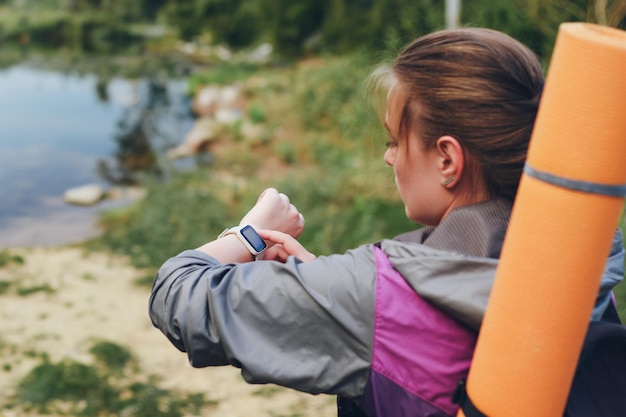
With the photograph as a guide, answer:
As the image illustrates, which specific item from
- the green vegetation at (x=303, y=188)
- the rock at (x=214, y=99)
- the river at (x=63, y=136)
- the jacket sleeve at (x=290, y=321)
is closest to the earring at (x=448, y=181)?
the jacket sleeve at (x=290, y=321)

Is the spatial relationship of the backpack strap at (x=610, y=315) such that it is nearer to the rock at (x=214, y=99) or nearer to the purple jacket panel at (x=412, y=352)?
the purple jacket panel at (x=412, y=352)

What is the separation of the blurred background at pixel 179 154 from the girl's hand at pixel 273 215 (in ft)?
0.85

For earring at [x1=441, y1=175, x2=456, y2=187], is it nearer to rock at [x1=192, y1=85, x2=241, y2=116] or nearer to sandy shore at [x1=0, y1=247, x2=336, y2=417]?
sandy shore at [x1=0, y1=247, x2=336, y2=417]

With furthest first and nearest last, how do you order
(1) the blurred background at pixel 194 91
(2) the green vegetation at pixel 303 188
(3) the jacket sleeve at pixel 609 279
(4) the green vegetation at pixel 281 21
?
(1) the blurred background at pixel 194 91, (4) the green vegetation at pixel 281 21, (2) the green vegetation at pixel 303 188, (3) the jacket sleeve at pixel 609 279

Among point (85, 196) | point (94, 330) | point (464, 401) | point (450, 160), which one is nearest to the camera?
point (464, 401)

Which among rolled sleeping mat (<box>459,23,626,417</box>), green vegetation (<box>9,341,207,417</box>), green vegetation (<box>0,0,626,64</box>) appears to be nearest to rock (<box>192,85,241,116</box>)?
green vegetation (<box>0,0,626,64</box>)

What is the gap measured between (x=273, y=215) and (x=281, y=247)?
90mm

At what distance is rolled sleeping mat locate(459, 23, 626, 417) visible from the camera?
0.94m

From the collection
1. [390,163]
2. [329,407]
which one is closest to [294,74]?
[329,407]

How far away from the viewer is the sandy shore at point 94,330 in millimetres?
4613

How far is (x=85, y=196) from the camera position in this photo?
10891 mm

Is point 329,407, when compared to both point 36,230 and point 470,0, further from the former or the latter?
point 470,0

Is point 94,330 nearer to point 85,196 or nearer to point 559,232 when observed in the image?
point 85,196

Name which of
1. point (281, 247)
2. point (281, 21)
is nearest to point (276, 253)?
point (281, 247)
